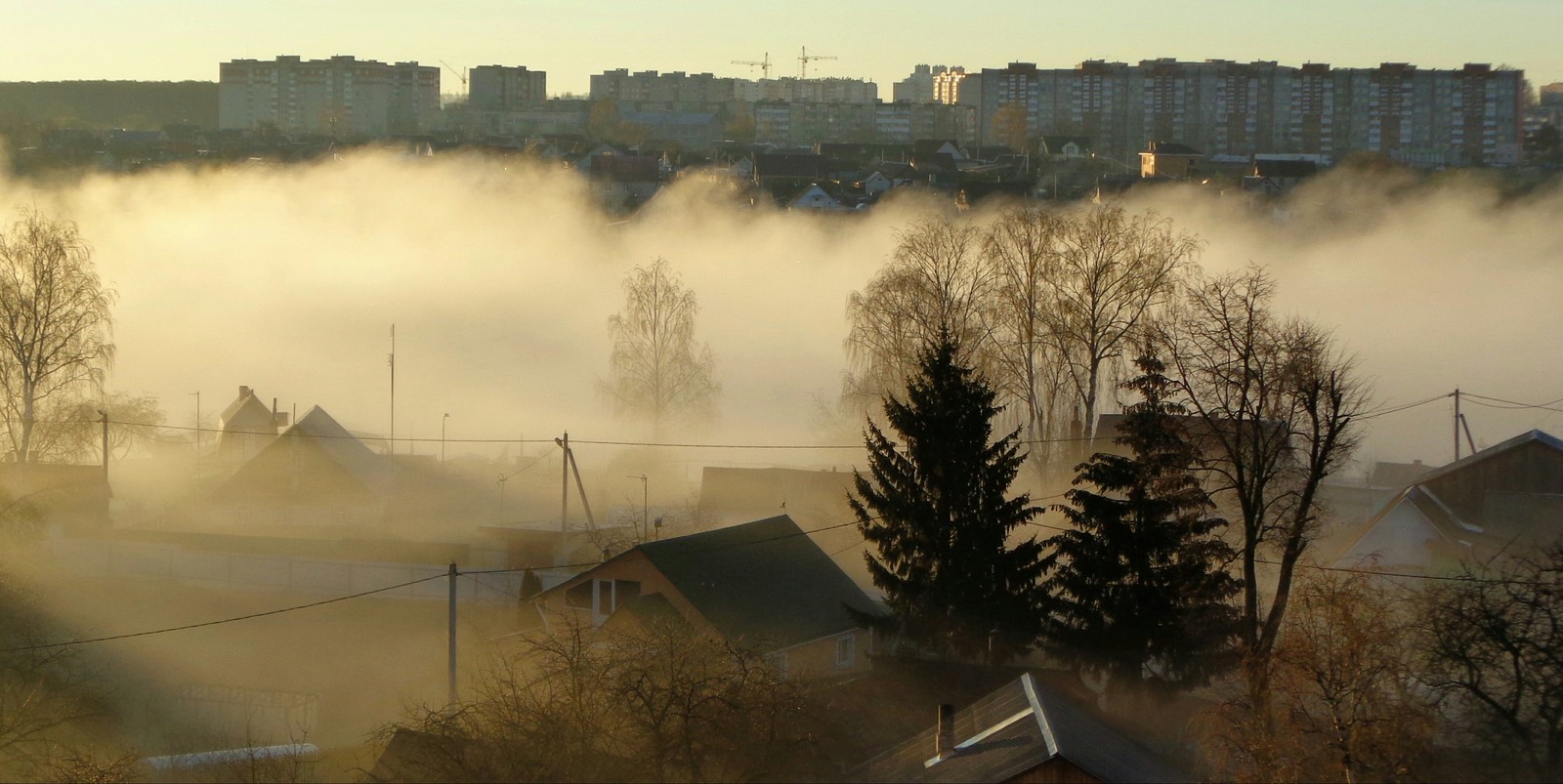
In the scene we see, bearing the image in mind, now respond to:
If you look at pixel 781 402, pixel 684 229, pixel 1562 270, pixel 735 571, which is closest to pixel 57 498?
pixel 735 571

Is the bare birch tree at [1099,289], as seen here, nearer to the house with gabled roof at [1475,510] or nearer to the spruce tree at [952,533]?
the house with gabled roof at [1475,510]

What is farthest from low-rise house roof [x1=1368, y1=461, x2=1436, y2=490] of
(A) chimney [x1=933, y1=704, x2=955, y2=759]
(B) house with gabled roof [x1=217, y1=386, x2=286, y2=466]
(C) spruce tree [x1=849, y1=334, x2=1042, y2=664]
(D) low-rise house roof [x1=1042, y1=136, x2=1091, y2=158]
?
(D) low-rise house roof [x1=1042, y1=136, x2=1091, y2=158]

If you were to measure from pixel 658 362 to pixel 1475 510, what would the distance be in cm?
1192

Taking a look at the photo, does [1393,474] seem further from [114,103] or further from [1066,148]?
[114,103]

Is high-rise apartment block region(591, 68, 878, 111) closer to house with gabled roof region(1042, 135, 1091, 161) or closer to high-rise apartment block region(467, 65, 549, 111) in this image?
high-rise apartment block region(467, 65, 549, 111)

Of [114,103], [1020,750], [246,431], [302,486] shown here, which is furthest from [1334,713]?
[114,103]

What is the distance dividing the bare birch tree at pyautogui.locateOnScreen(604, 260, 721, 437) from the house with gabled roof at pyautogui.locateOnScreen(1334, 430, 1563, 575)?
11.0 metres

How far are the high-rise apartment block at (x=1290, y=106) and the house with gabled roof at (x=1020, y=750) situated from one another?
196 feet

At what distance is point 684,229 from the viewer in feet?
152

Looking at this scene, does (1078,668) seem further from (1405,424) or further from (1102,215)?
(1405,424)

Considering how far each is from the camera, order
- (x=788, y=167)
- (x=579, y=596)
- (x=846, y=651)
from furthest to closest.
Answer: (x=788, y=167) → (x=846, y=651) → (x=579, y=596)

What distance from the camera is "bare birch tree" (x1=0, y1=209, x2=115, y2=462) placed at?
17.0 meters

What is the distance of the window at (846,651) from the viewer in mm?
10682

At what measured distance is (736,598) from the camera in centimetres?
1034
